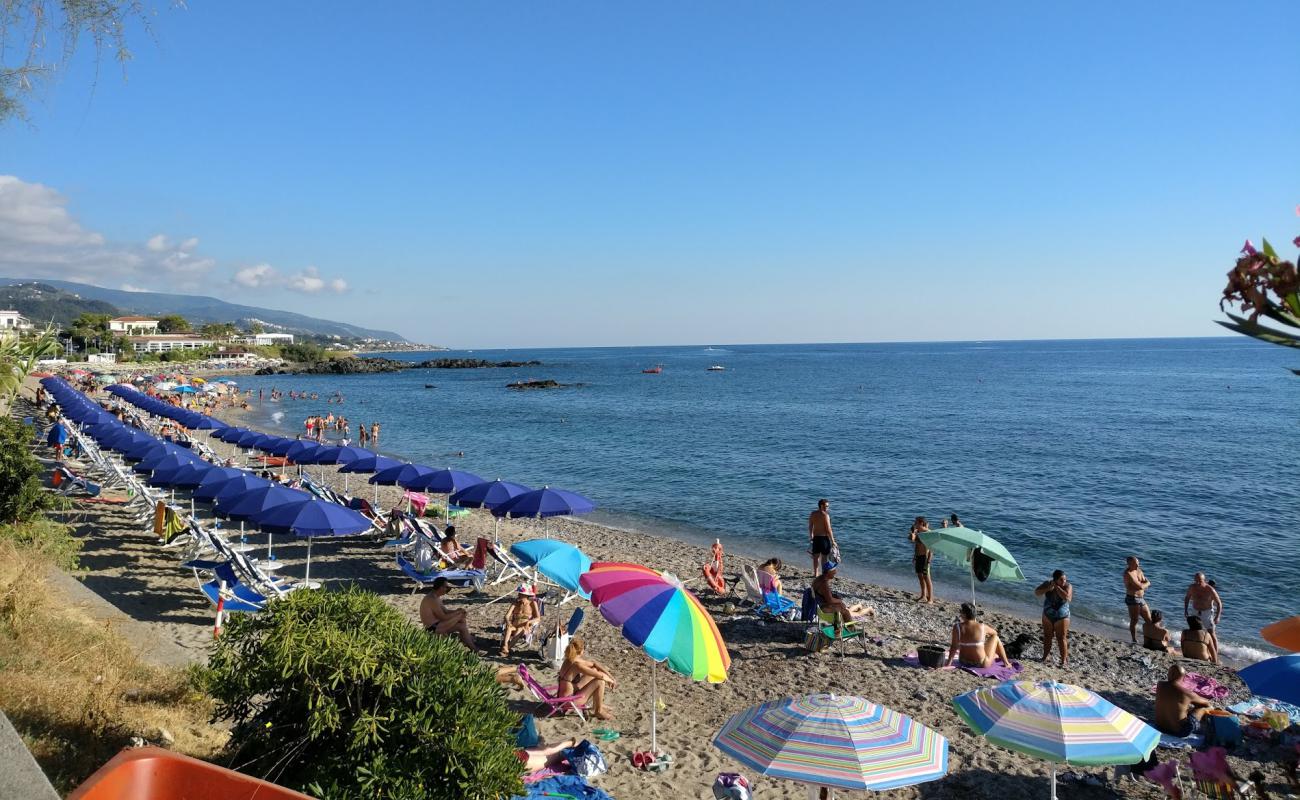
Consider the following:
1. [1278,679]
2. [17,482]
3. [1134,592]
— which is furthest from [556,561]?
[1134,592]

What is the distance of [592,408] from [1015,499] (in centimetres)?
3905

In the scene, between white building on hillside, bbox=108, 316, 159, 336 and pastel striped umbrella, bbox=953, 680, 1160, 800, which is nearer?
pastel striped umbrella, bbox=953, 680, 1160, 800

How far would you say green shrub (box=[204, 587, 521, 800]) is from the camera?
3.87m

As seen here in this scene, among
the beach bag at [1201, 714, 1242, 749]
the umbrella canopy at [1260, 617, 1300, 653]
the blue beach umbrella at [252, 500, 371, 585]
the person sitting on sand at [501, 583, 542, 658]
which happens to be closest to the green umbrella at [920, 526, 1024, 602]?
the umbrella canopy at [1260, 617, 1300, 653]

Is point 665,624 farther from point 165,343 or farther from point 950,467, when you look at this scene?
point 165,343

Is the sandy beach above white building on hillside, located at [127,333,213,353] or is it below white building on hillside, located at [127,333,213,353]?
below

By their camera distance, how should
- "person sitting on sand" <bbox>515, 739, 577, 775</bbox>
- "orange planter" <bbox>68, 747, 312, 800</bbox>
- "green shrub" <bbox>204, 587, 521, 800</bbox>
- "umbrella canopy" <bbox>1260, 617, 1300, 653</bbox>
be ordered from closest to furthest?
1. "orange planter" <bbox>68, 747, 312, 800</bbox>
2. "green shrub" <bbox>204, 587, 521, 800</bbox>
3. "person sitting on sand" <bbox>515, 739, 577, 775</bbox>
4. "umbrella canopy" <bbox>1260, 617, 1300, 653</bbox>

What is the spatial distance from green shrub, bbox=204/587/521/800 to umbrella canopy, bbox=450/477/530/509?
950 centimetres

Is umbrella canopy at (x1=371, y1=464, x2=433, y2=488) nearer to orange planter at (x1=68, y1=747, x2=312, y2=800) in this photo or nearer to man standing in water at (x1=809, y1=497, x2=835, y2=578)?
man standing in water at (x1=809, y1=497, x2=835, y2=578)

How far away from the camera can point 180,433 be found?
29938 mm

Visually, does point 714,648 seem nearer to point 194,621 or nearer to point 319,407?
point 194,621

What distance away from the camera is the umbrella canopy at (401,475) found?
1585cm

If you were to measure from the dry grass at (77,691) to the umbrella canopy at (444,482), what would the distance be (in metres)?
7.81

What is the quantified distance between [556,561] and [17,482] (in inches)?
346
